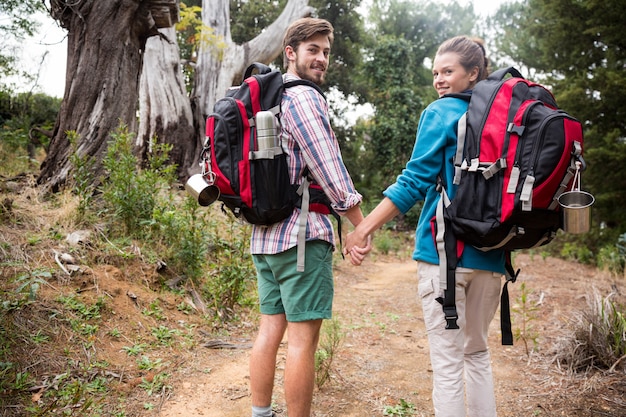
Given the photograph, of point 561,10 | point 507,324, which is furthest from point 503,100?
point 561,10

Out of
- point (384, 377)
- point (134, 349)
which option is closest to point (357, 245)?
point (384, 377)

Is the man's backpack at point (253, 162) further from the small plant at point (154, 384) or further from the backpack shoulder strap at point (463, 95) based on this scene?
the small plant at point (154, 384)

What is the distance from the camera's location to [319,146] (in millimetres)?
2236

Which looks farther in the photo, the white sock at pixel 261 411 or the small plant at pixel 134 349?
the small plant at pixel 134 349

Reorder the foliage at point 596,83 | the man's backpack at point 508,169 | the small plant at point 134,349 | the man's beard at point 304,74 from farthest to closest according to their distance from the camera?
the foliage at point 596,83, the small plant at point 134,349, the man's beard at point 304,74, the man's backpack at point 508,169

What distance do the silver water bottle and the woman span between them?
1.89 feet

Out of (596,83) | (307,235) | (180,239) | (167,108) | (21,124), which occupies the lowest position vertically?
(180,239)

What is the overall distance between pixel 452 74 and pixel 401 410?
6.60ft

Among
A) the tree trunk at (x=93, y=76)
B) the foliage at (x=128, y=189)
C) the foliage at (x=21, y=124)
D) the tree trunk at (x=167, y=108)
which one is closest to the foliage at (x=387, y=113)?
the tree trunk at (x=167, y=108)

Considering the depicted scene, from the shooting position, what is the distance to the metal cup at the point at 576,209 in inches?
76.0

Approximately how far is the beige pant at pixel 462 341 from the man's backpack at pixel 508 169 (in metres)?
0.10

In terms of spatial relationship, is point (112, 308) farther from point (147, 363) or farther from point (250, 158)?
point (250, 158)

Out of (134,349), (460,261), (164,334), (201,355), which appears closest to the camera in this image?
(460,261)

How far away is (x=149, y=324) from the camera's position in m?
3.84
